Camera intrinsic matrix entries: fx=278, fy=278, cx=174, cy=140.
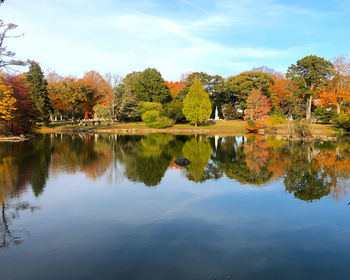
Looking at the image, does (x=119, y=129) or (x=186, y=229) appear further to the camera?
(x=119, y=129)

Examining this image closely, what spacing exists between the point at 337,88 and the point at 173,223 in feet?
191

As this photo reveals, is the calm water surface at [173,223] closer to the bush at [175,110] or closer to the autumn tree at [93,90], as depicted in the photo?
the bush at [175,110]

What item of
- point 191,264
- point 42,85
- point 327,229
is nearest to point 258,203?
point 327,229

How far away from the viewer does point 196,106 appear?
59469mm

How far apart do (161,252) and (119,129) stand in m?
51.8

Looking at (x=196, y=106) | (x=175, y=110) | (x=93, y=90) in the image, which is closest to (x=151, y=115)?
(x=175, y=110)

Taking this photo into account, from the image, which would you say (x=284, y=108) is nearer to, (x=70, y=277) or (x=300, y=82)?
(x=300, y=82)

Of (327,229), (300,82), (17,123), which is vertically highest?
(300,82)

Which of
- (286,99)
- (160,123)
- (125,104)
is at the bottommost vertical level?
(160,123)

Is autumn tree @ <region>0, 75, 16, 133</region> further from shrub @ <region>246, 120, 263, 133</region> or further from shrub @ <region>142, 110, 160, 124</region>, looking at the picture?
shrub @ <region>246, 120, 263, 133</region>

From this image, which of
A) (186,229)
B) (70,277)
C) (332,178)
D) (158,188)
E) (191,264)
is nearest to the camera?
(70,277)

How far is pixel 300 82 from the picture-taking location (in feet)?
193

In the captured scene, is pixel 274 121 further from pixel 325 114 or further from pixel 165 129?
pixel 165 129

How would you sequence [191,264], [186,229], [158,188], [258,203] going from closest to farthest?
[191,264]
[186,229]
[258,203]
[158,188]
